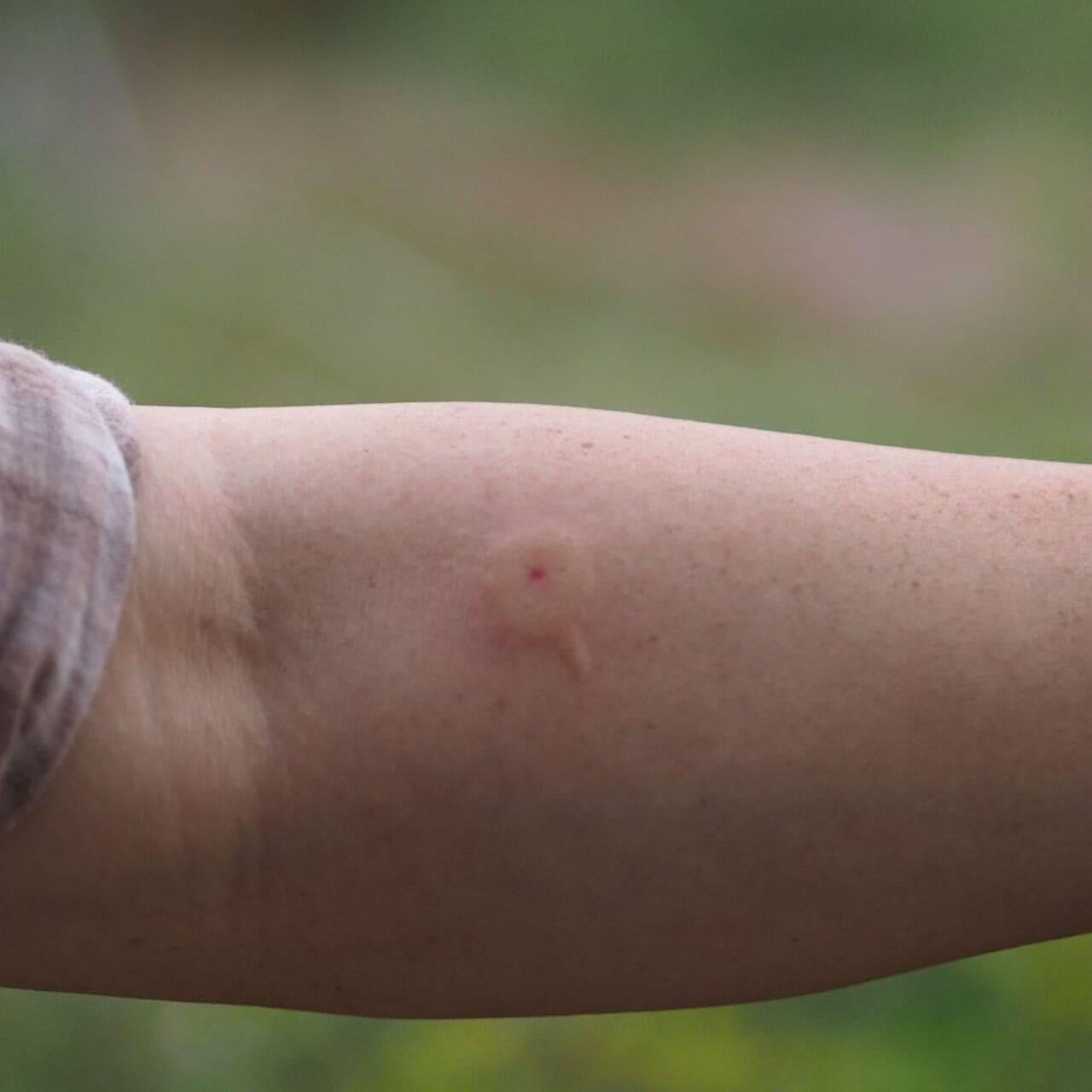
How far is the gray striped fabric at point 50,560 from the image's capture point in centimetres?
56

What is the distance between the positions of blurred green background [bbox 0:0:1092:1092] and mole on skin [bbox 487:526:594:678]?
6.54 feet

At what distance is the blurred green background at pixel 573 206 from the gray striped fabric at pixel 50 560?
2.09 m

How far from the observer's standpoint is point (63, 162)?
3.17m

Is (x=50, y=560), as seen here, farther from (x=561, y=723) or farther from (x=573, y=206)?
(x=573, y=206)

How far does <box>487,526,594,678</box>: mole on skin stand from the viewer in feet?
2.15

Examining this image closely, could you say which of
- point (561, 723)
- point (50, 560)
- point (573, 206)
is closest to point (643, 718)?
point (561, 723)

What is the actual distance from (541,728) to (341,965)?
0.14 meters

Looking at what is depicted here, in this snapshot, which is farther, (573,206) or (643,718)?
(573,206)

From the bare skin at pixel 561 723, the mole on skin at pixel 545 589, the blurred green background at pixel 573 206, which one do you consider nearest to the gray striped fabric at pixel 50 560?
the bare skin at pixel 561 723

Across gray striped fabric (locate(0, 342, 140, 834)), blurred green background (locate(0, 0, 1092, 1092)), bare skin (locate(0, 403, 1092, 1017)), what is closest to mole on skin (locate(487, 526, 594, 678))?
bare skin (locate(0, 403, 1092, 1017))

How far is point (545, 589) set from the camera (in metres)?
0.66

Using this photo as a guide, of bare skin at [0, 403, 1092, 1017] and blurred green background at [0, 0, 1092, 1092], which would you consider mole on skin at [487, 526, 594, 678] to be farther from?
blurred green background at [0, 0, 1092, 1092]

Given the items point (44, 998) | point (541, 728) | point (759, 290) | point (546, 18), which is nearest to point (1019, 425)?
point (759, 290)

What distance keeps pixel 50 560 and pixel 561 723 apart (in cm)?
22
